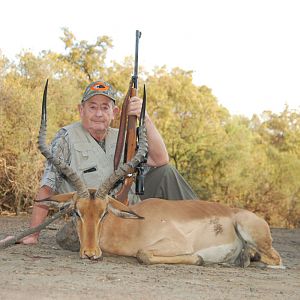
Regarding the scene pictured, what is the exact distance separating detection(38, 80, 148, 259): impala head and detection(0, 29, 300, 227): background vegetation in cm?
1054

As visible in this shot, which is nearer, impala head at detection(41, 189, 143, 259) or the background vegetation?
impala head at detection(41, 189, 143, 259)

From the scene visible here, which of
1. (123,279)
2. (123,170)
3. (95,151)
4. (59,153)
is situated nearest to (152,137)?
(95,151)

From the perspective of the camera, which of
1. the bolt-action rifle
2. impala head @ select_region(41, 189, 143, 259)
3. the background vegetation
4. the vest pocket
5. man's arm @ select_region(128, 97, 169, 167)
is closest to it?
impala head @ select_region(41, 189, 143, 259)

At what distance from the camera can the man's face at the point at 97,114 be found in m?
7.99

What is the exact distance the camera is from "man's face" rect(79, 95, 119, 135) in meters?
7.99

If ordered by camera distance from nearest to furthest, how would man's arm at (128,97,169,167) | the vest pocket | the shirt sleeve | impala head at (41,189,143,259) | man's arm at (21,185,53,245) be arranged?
impala head at (41,189,143,259) < man's arm at (21,185,53,245) < the shirt sleeve < the vest pocket < man's arm at (128,97,169,167)

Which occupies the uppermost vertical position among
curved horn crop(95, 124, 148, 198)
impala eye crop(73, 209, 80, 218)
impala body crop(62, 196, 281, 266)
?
curved horn crop(95, 124, 148, 198)

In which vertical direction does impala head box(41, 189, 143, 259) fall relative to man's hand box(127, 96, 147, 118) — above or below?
below

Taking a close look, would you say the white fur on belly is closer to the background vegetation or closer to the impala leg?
the impala leg

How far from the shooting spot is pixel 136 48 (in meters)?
8.87

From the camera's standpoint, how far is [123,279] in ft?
17.1

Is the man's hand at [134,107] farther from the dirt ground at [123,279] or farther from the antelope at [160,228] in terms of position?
the dirt ground at [123,279]

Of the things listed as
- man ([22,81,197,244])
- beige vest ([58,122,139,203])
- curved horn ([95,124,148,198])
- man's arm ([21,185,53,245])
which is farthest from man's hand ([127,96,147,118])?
man's arm ([21,185,53,245])

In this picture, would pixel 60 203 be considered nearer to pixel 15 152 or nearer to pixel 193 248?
pixel 193 248
